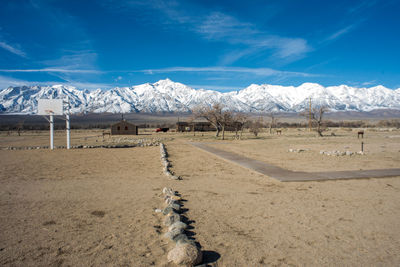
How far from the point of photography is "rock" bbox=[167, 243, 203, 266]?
383 centimetres

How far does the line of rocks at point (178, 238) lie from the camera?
3.85m

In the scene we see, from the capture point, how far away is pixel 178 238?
15.0ft

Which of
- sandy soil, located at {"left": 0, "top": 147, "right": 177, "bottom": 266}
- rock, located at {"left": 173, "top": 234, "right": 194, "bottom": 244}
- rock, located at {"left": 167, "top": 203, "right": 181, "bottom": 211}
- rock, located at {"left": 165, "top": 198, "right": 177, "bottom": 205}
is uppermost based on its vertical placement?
rock, located at {"left": 173, "top": 234, "right": 194, "bottom": 244}

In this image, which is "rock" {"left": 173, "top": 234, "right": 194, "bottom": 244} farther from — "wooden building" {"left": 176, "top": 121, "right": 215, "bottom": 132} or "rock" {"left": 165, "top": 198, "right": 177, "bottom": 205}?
"wooden building" {"left": 176, "top": 121, "right": 215, "bottom": 132}

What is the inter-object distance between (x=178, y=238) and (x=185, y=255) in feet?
2.37

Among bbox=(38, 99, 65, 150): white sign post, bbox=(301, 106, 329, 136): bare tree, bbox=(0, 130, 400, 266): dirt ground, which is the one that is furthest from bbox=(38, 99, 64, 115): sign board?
bbox=(301, 106, 329, 136): bare tree

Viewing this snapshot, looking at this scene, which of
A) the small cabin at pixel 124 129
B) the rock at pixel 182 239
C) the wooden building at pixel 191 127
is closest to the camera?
the rock at pixel 182 239

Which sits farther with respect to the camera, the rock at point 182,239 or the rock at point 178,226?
the rock at point 178,226

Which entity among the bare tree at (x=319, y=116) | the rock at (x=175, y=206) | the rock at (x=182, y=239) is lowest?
the rock at (x=175, y=206)

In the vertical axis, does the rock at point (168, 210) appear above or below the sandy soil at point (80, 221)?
above

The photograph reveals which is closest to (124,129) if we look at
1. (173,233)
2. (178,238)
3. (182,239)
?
(173,233)

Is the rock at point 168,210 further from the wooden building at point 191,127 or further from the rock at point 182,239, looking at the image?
the wooden building at point 191,127

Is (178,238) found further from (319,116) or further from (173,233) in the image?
(319,116)

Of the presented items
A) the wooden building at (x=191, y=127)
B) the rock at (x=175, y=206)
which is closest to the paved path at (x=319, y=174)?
the rock at (x=175, y=206)
